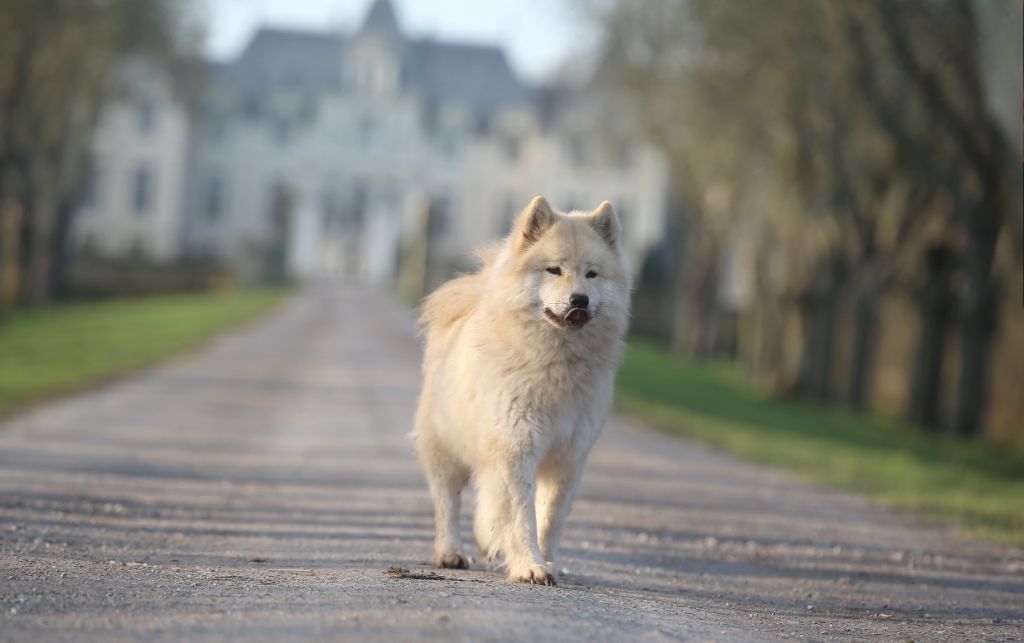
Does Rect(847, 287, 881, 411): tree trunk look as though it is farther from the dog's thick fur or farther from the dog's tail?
the dog's thick fur

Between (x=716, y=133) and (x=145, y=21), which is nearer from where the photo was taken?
(x=716, y=133)

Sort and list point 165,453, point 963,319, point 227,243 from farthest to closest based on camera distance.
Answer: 1. point 227,243
2. point 963,319
3. point 165,453

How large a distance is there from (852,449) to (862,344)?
9548 mm

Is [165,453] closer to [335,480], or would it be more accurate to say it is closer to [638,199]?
[335,480]

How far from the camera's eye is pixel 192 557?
8.41m

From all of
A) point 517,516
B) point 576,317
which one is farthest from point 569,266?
point 517,516

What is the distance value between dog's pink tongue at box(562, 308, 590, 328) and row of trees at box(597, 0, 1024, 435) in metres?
6.22

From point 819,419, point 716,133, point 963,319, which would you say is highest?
point 716,133

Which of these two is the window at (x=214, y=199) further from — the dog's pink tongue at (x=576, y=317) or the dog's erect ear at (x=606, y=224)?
the dog's pink tongue at (x=576, y=317)

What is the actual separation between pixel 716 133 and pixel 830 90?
30.8 ft

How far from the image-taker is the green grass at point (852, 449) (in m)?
15.1

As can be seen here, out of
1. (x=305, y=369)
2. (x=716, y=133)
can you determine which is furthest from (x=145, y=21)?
(x=305, y=369)

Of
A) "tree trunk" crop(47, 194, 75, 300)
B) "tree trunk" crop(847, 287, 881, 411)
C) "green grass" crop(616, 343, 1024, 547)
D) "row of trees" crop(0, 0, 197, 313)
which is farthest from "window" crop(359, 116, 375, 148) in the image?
"tree trunk" crop(847, 287, 881, 411)

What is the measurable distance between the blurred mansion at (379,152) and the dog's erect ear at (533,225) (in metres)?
91.1
